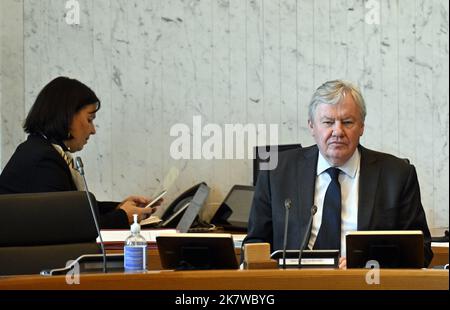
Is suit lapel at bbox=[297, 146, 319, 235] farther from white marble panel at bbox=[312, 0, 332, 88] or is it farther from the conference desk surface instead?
white marble panel at bbox=[312, 0, 332, 88]

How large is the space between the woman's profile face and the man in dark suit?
1198mm

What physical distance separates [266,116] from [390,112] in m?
0.70

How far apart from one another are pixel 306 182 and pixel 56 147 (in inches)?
52.9

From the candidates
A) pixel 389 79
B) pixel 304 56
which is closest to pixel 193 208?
pixel 304 56

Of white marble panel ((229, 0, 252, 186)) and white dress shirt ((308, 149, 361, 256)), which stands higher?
white marble panel ((229, 0, 252, 186))

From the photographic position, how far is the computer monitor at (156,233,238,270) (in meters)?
3.33

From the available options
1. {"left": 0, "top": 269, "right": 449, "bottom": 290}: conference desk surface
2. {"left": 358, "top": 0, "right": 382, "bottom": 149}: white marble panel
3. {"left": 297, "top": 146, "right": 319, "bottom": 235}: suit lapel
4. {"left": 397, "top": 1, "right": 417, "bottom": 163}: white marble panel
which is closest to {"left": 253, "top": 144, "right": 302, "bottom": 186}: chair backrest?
{"left": 358, "top": 0, "right": 382, "bottom": 149}: white marble panel

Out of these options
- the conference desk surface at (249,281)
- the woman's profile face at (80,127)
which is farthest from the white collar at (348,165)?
the woman's profile face at (80,127)

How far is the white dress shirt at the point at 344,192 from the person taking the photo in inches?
164

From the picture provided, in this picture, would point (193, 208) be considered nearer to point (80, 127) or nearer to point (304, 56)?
point (80, 127)

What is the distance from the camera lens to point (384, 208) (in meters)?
4.14

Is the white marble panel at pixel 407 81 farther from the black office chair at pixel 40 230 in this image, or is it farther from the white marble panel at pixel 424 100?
the black office chair at pixel 40 230
